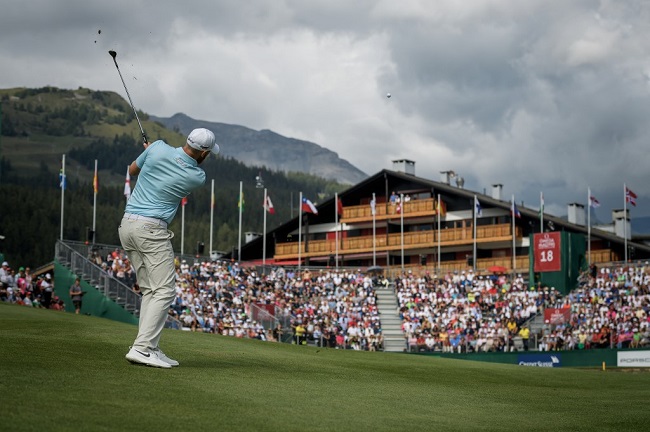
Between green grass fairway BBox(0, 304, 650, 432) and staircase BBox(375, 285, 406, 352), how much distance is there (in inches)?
1380

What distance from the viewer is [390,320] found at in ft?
179

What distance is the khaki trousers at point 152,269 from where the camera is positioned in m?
10.6

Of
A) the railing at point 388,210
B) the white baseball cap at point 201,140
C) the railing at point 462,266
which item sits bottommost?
the white baseball cap at point 201,140

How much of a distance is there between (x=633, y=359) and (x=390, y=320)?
52.8ft

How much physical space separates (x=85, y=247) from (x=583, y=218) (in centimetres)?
4700

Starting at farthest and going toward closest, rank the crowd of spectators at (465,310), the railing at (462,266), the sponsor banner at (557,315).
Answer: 1. the railing at (462,266)
2. the crowd of spectators at (465,310)
3. the sponsor banner at (557,315)

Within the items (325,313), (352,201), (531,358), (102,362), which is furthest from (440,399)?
(352,201)

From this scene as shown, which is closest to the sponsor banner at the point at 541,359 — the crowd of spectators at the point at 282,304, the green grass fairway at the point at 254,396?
the crowd of spectators at the point at 282,304

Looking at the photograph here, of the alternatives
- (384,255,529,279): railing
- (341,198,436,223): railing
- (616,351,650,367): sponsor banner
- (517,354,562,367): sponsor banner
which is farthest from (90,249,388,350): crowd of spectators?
(341,198,436,223): railing

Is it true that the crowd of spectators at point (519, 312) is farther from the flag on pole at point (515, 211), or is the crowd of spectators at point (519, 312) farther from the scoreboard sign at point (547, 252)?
the flag on pole at point (515, 211)

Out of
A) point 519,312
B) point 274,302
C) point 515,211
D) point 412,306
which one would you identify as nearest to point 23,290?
point 274,302

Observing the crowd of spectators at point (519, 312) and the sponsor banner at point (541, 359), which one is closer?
the sponsor banner at point (541, 359)

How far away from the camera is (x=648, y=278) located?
4850cm

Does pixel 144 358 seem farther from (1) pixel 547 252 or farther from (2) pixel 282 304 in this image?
(1) pixel 547 252
